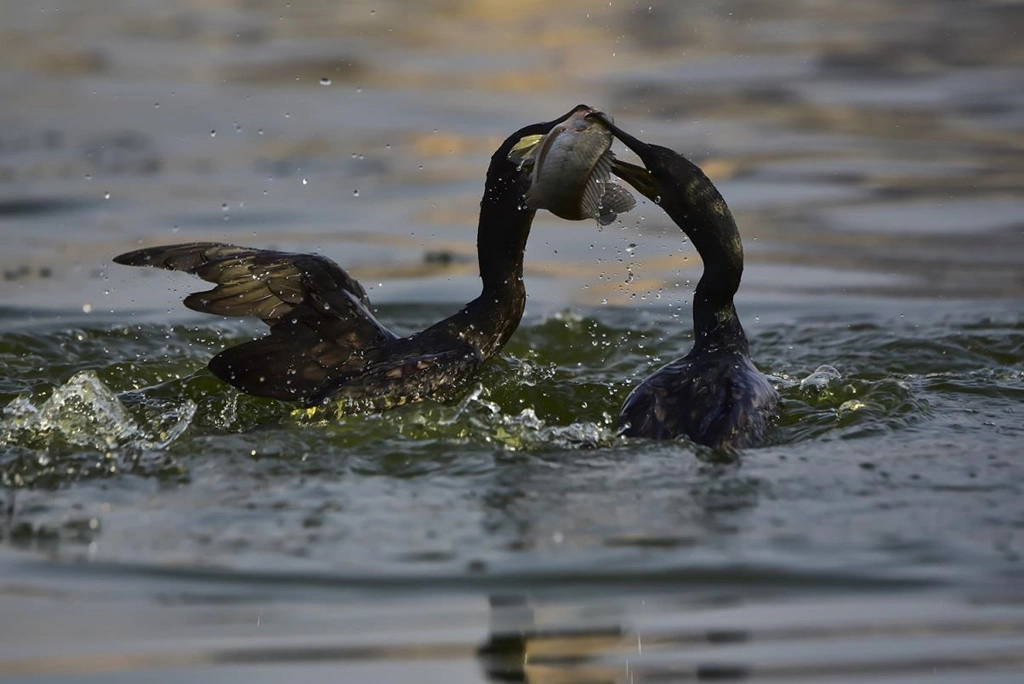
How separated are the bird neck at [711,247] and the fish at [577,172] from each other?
0.30 metres

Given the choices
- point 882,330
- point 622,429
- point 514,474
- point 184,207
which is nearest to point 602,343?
point 882,330

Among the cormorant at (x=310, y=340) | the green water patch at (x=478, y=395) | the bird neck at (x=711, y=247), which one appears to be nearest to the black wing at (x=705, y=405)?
the green water patch at (x=478, y=395)

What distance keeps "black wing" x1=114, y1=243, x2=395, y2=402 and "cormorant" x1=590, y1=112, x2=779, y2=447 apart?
1222 mm

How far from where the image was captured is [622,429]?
6.14 m

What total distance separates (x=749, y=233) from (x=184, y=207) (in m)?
3.69

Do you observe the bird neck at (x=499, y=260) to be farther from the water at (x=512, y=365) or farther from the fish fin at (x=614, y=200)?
the fish fin at (x=614, y=200)

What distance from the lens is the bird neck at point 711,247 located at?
6734mm

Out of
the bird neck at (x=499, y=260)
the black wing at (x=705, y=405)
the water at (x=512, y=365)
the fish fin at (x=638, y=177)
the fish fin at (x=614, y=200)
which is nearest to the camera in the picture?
the water at (x=512, y=365)

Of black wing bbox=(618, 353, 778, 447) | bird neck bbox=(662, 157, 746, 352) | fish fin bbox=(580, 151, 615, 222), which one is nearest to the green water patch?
black wing bbox=(618, 353, 778, 447)

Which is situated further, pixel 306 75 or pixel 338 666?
pixel 306 75

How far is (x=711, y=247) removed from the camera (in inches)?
268

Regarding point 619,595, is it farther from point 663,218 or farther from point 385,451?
point 663,218

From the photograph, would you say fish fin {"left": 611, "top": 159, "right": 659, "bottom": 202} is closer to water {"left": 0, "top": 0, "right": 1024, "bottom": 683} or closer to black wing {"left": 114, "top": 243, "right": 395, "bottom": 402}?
water {"left": 0, "top": 0, "right": 1024, "bottom": 683}

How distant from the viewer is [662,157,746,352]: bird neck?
6734mm
